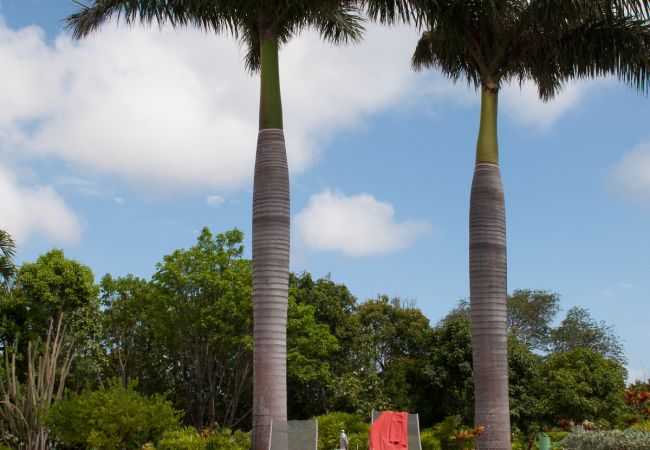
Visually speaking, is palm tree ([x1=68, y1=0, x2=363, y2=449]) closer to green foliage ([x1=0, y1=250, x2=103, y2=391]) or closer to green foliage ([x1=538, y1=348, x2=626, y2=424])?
green foliage ([x1=0, y1=250, x2=103, y2=391])

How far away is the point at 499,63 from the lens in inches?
524

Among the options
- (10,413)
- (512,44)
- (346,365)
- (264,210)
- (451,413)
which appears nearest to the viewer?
(264,210)

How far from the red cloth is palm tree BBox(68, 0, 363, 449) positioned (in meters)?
2.41

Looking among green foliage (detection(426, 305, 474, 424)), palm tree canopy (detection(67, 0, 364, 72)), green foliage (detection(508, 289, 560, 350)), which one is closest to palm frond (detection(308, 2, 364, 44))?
palm tree canopy (detection(67, 0, 364, 72))

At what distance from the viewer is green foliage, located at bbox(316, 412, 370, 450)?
49.2 ft

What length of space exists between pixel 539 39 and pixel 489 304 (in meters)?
4.88

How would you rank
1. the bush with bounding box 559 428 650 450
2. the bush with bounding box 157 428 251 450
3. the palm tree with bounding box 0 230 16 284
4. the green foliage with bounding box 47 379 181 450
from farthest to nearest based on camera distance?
the palm tree with bounding box 0 230 16 284 → the green foliage with bounding box 47 379 181 450 → the bush with bounding box 157 428 251 450 → the bush with bounding box 559 428 650 450

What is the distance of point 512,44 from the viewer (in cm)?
1327

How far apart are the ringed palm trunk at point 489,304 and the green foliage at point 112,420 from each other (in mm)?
6444

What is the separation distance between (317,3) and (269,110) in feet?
6.46

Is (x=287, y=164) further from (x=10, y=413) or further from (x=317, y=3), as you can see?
(x=10, y=413)

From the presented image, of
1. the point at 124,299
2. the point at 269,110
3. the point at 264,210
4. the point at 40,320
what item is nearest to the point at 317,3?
the point at 269,110

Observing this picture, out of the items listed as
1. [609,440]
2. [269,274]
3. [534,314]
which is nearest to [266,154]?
[269,274]

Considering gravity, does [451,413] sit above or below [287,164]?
below
